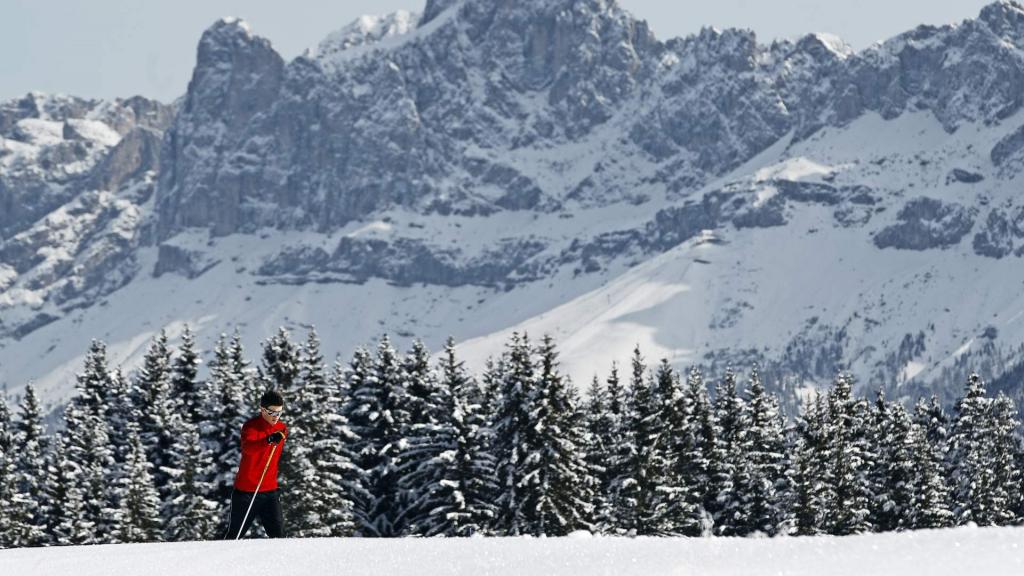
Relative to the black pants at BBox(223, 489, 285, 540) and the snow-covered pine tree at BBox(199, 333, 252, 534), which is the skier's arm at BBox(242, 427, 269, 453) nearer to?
the black pants at BBox(223, 489, 285, 540)

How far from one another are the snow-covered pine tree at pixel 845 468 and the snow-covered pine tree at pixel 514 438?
12302 mm

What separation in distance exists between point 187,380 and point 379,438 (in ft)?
30.3

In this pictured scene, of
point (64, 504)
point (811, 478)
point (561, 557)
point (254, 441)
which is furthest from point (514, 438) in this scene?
point (561, 557)

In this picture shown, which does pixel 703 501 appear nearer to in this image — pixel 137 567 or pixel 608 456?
pixel 608 456

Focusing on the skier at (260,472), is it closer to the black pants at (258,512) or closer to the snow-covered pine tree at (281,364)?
the black pants at (258,512)

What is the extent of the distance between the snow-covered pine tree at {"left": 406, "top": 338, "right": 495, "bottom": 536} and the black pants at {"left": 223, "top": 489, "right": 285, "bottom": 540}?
21.3 metres

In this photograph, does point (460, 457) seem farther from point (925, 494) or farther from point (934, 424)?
point (934, 424)

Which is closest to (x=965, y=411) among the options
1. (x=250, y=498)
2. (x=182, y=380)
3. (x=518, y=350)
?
(x=518, y=350)

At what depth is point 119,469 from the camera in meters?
47.9

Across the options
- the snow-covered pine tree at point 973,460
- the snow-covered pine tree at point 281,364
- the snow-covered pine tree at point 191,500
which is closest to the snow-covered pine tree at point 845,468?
the snow-covered pine tree at point 973,460

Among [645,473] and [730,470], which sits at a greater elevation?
[645,473]

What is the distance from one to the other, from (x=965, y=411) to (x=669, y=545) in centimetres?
4887

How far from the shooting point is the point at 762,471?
166ft

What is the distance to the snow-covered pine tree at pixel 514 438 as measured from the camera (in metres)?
41.2
